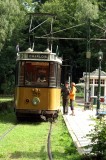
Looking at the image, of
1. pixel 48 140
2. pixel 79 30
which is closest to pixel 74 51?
pixel 79 30

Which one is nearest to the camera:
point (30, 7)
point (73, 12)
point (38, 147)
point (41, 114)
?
point (38, 147)

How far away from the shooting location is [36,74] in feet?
66.7

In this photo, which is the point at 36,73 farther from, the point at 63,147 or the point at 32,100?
the point at 63,147

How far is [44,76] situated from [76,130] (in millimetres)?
3794

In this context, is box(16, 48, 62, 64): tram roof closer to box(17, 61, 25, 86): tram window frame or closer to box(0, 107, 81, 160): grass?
box(17, 61, 25, 86): tram window frame

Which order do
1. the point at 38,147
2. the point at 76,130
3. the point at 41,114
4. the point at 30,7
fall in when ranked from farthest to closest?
1. the point at 30,7
2. the point at 41,114
3. the point at 76,130
4. the point at 38,147

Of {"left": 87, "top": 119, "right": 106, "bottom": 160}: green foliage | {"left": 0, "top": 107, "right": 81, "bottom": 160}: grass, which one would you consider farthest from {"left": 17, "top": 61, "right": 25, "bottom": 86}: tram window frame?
{"left": 87, "top": 119, "right": 106, "bottom": 160}: green foliage

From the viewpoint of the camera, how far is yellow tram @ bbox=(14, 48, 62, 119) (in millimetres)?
20094

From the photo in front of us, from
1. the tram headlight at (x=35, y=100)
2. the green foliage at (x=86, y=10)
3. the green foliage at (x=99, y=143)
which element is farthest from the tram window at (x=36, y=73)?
the green foliage at (x=86, y=10)

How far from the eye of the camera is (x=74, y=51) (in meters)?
63.0

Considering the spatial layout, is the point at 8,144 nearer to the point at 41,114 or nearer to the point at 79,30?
the point at 41,114

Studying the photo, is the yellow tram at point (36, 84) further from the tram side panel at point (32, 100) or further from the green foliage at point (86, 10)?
the green foliage at point (86, 10)

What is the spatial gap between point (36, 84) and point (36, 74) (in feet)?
1.57

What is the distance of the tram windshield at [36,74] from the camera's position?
20.2 metres
